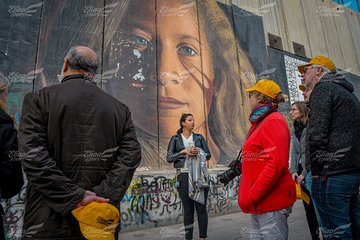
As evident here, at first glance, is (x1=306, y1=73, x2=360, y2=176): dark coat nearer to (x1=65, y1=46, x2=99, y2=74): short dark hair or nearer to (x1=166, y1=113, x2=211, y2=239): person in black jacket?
(x1=65, y1=46, x2=99, y2=74): short dark hair

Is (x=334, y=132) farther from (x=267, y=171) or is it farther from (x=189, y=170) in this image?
(x=189, y=170)

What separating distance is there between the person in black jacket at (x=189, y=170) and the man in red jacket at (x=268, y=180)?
1.62 m

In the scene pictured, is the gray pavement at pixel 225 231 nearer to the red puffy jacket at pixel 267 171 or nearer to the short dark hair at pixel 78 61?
the red puffy jacket at pixel 267 171

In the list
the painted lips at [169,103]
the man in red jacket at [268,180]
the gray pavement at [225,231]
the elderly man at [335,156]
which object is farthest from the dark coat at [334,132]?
the painted lips at [169,103]

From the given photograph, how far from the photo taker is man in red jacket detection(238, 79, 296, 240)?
6.28 feet

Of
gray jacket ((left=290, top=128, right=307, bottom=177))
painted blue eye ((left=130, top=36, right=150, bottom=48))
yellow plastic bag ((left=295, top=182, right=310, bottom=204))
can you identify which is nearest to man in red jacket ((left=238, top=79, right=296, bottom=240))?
yellow plastic bag ((left=295, top=182, right=310, bottom=204))

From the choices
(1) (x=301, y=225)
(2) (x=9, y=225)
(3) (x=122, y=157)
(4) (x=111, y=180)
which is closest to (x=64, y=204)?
(4) (x=111, y=180)

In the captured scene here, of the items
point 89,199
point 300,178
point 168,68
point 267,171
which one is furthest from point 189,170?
point 168,68

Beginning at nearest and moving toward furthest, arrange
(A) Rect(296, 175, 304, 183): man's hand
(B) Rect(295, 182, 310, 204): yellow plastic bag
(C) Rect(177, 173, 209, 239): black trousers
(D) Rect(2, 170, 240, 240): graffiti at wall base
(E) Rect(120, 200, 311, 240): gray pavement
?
(B) Rect(295, 182, 310, 204): yellow plastic bag, (A) Rect(296, 175, 304, 183): man's hand, (C) Rect(177, 173, 209, 239): black trousers, (E) Rect(120, 200, 311, 240): gray pavement, (D) Rect(2, 170, 240, 240): graffiti at wall base

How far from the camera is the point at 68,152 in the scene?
1.61 meters

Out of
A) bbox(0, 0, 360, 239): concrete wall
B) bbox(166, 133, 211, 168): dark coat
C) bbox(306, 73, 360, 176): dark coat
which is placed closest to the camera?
bbox(306, 73, 360, 176): dark coat

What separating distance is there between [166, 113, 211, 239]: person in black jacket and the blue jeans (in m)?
1.86

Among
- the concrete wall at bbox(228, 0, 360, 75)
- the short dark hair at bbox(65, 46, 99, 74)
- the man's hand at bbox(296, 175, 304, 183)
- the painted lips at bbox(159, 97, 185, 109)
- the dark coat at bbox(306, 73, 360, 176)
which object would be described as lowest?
the man's hand at bbox(296, 175, 304, 183)

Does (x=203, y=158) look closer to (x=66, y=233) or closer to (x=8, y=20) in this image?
(x=66, y=233)
